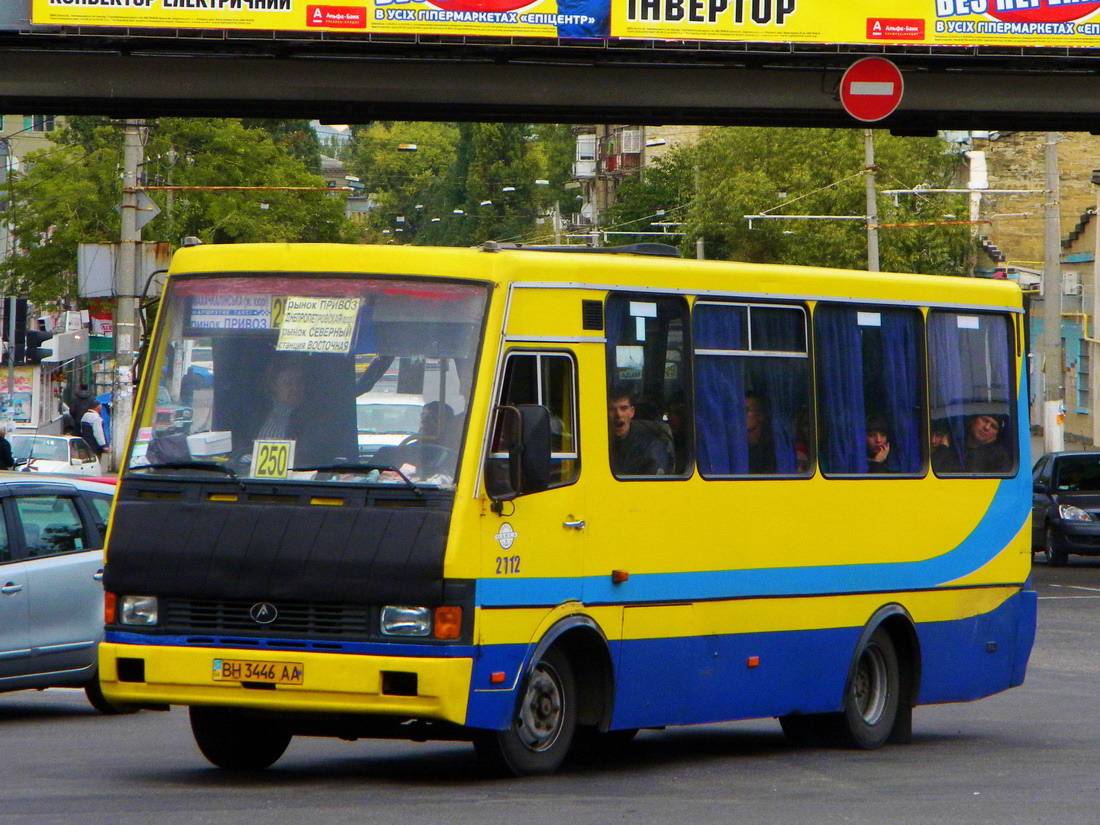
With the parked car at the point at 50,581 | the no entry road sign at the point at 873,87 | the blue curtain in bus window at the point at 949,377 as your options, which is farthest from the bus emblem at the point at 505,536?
the no entry road sign at the point at 873,87

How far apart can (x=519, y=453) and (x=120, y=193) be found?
5008 centimetres

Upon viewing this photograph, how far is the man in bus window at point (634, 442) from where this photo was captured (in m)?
9.59

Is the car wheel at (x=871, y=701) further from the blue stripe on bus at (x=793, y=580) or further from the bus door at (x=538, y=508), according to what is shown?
the bus door at (x=538, y=508)

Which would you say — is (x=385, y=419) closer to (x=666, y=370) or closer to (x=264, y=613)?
(x=264, y=613)

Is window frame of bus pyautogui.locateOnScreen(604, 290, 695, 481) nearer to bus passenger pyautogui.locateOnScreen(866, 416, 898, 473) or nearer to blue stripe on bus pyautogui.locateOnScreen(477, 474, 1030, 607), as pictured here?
blue stripe on bus pyautogui.locateOnScreen(477, 474, 1030, 607)

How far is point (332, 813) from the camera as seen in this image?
8.10m

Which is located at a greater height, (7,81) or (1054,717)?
(7,81)

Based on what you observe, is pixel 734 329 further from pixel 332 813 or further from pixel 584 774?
pixel 332 813

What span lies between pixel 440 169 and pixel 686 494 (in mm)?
150274

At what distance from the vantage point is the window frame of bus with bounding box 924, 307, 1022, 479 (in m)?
11.8

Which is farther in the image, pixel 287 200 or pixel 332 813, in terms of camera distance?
pixel 287 200

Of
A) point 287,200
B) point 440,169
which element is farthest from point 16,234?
point 440,169

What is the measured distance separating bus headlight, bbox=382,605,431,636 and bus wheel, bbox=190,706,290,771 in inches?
48.1

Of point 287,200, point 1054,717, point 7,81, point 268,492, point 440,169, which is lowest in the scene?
point 1054,717
